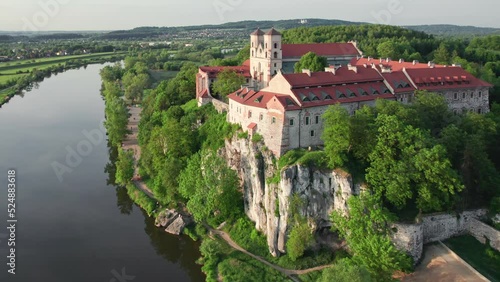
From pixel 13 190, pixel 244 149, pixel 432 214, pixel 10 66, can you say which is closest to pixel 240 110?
pixel 244 149

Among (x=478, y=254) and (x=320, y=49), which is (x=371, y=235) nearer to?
(x=478, y=254)

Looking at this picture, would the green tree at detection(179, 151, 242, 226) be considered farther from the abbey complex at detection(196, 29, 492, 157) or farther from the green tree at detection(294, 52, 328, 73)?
the green tree at detection(294, 52, 328, 73)

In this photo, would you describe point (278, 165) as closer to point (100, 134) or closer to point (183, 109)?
point (183, 109)

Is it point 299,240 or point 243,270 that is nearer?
point 299,240

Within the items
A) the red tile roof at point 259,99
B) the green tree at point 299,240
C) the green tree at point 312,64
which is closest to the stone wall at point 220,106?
the red tile roof at point 259,99

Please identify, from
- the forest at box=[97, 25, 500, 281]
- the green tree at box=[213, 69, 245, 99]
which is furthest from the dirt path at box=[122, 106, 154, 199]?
the green tree at box=[213, 69, 245, 99]

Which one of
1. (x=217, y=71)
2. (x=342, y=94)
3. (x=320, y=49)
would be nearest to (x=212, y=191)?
(x=342, y=94)
